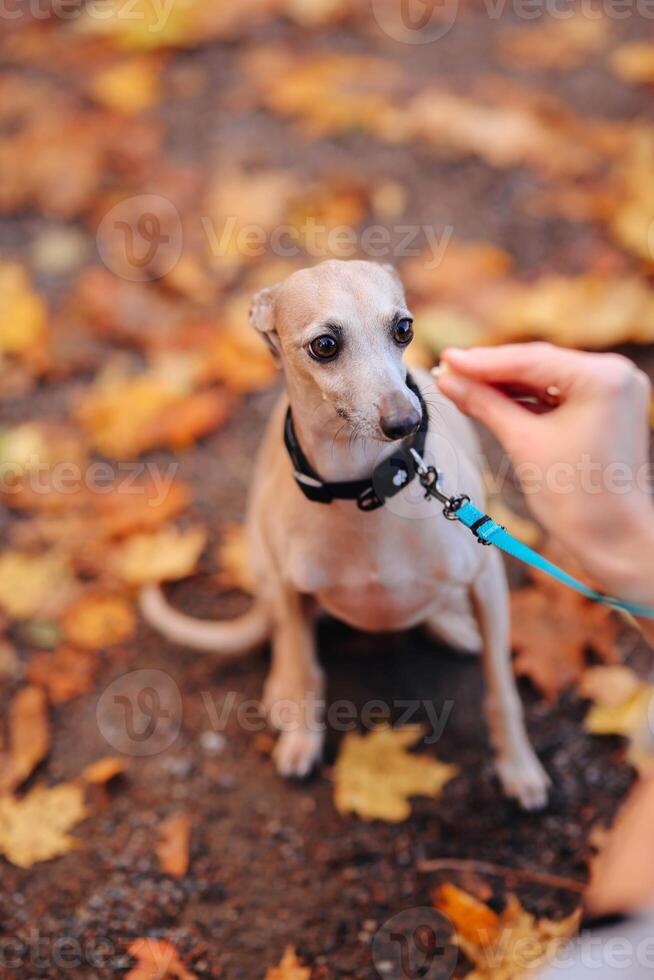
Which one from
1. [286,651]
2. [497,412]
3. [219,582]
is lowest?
[219,582]

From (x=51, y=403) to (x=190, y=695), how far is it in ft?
5.00

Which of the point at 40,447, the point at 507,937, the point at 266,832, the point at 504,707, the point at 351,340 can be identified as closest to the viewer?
the point at 351,340

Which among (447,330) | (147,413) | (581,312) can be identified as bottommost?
(147,413)

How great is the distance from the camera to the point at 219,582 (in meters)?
3.39

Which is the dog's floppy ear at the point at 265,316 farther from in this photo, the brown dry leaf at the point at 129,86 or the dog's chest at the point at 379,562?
the brown dry leaf at the point at 129,86

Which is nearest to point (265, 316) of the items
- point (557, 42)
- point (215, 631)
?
point (215, 631)

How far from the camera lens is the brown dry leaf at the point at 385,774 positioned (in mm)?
2746

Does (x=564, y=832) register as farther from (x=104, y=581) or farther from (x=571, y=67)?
(x=571, y=67)

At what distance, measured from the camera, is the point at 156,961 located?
8.21 ft

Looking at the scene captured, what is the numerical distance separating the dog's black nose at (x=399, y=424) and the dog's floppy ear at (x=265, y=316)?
0.44 metres

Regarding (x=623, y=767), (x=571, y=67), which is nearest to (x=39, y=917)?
(x=623, y=767)

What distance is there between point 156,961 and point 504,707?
1.14m

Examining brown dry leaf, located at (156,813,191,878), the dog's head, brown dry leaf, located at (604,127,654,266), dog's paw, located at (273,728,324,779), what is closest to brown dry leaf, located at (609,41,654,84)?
brown dry leaf, located at (604,127,654,266)

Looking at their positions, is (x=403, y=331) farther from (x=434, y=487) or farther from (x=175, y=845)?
(x=175, y=845)
